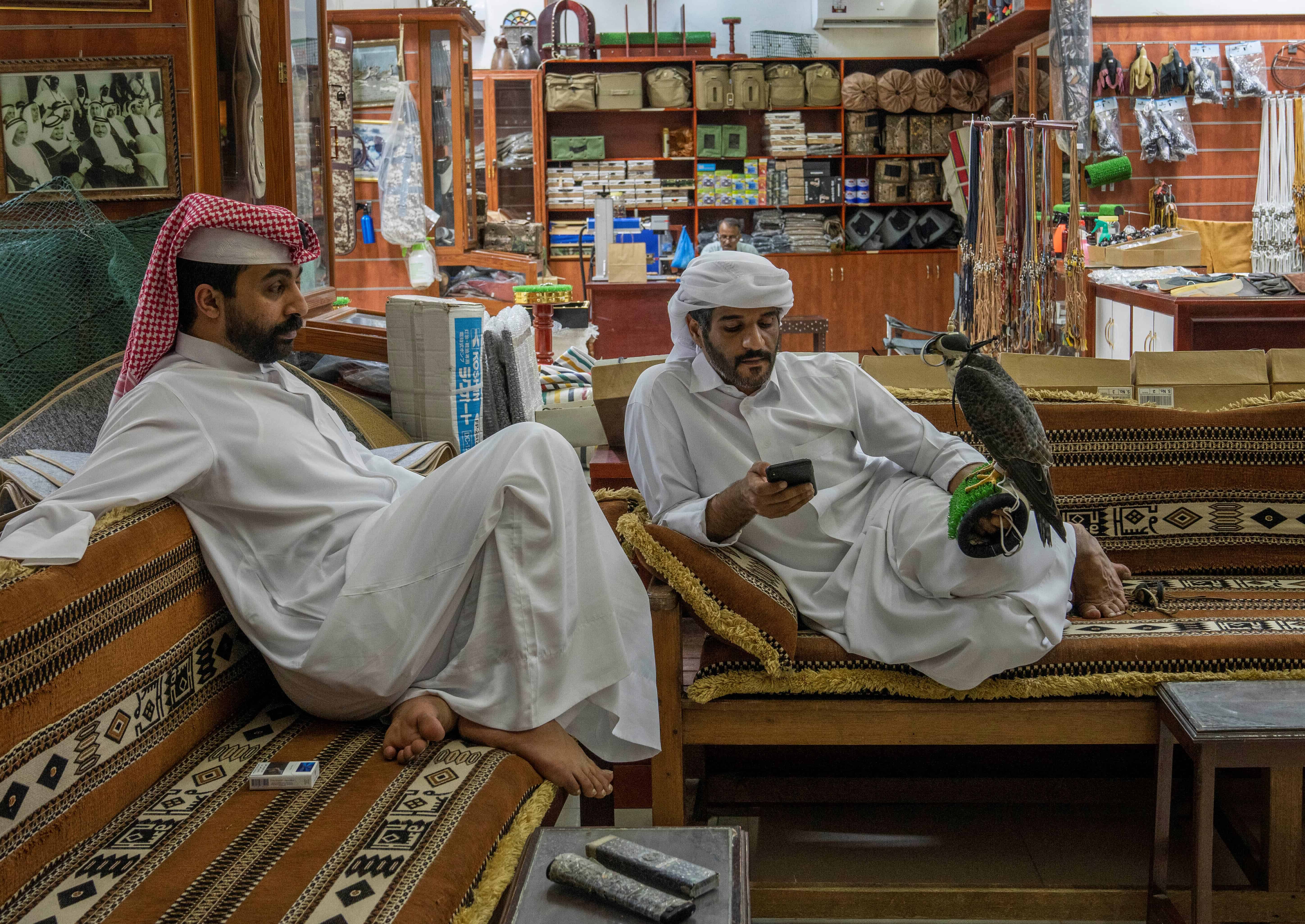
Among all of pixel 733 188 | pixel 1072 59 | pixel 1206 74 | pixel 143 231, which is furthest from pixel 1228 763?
pixel 733 188

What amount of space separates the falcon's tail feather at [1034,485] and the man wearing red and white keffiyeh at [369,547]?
0.74m

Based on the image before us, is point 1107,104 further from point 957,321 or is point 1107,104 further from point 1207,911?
point 1207,911

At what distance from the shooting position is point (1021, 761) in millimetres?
2807

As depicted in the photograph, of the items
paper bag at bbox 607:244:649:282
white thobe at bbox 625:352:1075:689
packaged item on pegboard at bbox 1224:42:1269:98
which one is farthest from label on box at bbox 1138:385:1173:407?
packaged item on pegboard at bbox 1224:42:1269:98

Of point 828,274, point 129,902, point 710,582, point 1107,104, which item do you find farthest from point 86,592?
point 828,274

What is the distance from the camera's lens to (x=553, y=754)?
2.09 metres

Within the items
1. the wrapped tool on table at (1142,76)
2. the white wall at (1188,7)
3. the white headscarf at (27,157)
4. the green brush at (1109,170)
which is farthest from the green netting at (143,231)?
the white wall at (1188,7)

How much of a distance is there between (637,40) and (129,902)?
9.35 meters

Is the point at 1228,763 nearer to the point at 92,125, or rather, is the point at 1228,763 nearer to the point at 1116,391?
the point at 1116,391

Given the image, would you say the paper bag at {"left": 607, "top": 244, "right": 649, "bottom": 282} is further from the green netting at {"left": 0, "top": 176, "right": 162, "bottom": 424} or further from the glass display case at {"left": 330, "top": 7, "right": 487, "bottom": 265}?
the green netting at {"left": 0, "top": 176, "right": 162, "bottom": 424}

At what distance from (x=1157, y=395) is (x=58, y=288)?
108 inches

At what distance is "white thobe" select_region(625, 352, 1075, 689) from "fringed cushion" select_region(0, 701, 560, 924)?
28.2 inches

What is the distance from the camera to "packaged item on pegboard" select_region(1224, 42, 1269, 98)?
7.68m

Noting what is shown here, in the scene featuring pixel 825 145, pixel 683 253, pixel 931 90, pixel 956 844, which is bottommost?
pixel 956 844
